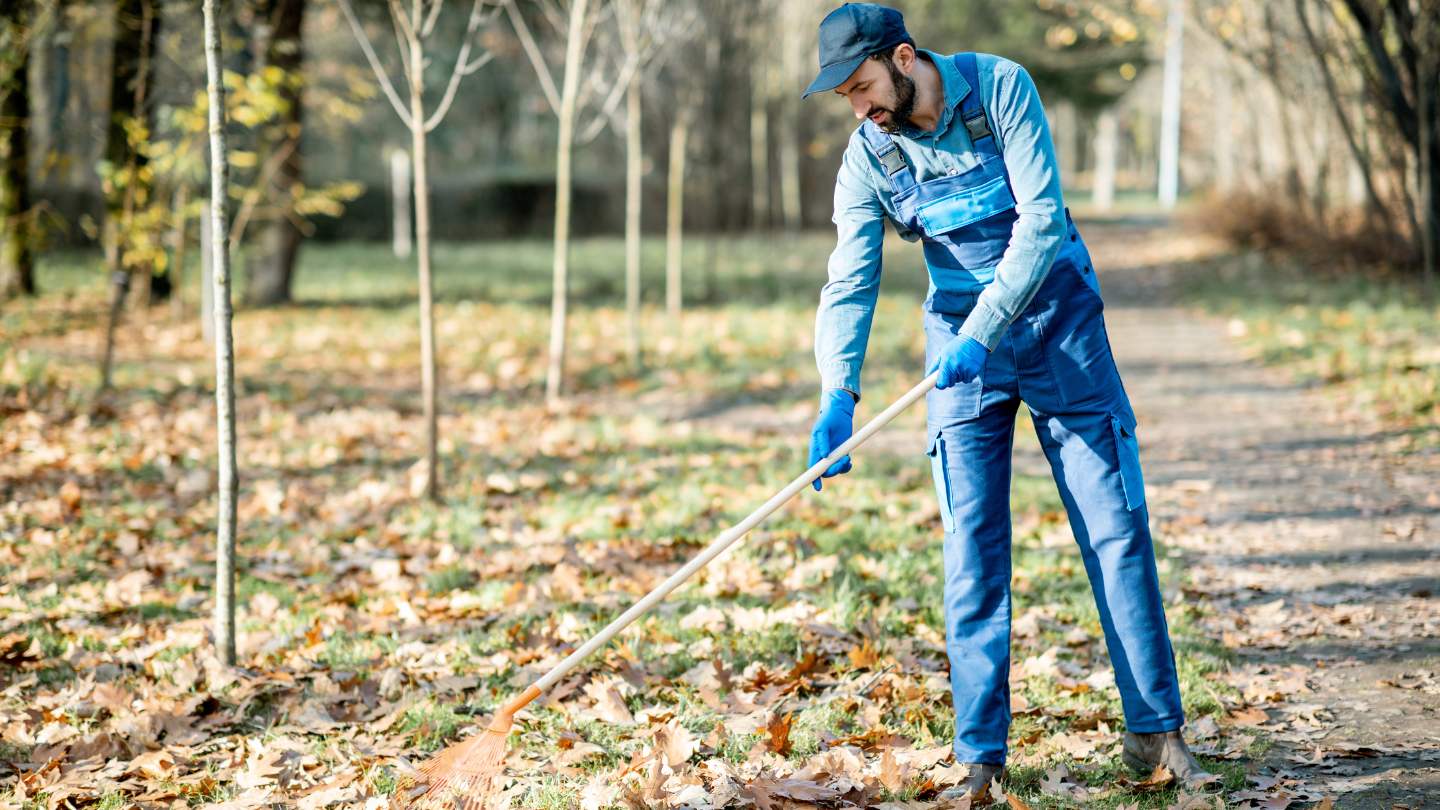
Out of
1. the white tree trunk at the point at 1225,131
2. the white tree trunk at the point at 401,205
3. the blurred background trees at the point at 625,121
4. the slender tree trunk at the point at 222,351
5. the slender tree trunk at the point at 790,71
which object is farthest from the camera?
the white tree trunk at the point at 401,205

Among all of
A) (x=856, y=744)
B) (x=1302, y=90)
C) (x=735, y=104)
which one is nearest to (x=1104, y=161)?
(x=735, y=104)

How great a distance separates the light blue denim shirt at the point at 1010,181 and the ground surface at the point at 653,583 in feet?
3.95

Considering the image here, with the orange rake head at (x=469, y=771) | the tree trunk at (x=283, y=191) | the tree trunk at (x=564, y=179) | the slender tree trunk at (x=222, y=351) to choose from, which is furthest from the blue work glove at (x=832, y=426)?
the tree trunk at (x=283, y=191)

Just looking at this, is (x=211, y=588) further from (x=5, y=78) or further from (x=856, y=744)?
(x=5, y=78)

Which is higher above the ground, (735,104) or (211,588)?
(735,104)

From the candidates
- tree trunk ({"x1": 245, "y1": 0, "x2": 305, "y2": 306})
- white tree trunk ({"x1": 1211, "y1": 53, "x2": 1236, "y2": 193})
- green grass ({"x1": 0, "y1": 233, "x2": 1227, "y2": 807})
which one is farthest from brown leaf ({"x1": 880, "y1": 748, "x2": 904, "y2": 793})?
white tree trunk ({"x1": 1211, "y1": 53, "x2": 1236, "y2": 193})

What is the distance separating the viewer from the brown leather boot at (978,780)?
3238 millimetres

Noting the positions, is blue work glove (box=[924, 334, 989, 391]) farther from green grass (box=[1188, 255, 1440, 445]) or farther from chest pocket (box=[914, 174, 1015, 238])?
green grass (box=[1188, 255, 1440, 445])

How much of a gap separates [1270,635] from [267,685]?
341 cm

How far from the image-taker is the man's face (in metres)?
3.02

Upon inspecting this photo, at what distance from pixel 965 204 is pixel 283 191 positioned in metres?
12.1

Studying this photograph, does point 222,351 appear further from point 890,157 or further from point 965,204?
point 965,204

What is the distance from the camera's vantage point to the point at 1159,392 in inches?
364

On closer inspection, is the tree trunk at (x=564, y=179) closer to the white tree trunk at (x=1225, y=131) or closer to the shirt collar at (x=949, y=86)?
the shirt collar at (x=949, y=86)
